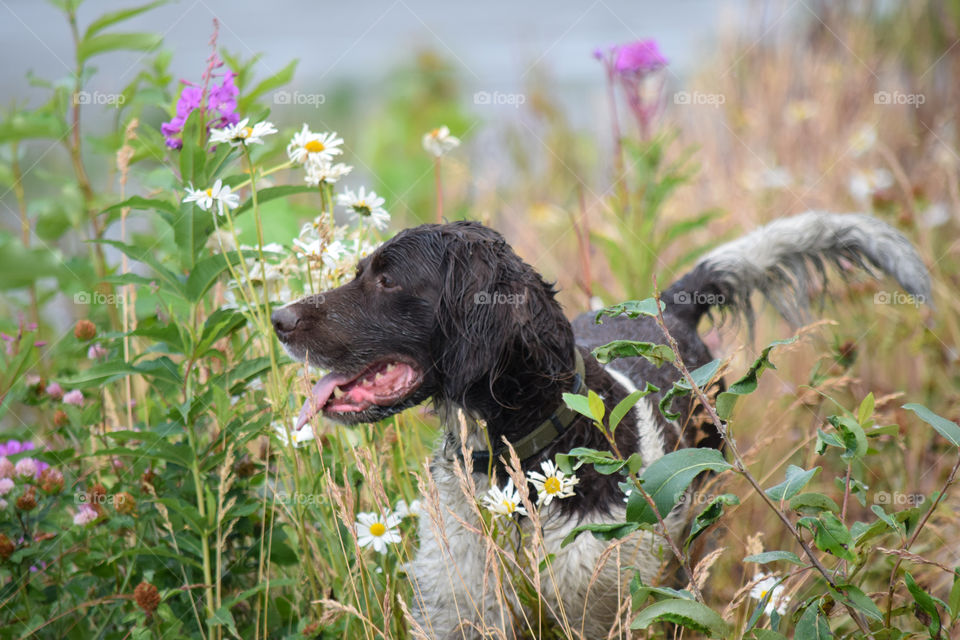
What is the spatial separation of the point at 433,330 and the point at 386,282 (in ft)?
0.68

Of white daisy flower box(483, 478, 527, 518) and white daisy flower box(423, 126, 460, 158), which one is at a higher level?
white daisy flower box(423, 126, 460, 158)

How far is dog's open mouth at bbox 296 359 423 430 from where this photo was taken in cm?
266

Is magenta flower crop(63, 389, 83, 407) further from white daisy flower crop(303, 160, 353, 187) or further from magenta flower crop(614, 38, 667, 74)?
magenta flower crop(614, 38, 667, 74)

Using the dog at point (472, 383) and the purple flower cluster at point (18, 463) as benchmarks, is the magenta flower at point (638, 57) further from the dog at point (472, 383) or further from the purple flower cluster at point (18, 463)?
the purple flower cluster at point (18, 463)

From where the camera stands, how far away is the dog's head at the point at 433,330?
2.55 metres

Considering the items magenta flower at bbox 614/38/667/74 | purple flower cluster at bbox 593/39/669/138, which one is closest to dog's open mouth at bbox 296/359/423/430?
purple flower cluster at bbox 593/39/669/138

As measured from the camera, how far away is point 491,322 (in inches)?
100

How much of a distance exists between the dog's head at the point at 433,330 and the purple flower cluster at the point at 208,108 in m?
0.60

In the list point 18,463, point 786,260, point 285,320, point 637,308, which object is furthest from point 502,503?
point 786,260

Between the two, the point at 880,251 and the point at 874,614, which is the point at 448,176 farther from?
the point at 874,614

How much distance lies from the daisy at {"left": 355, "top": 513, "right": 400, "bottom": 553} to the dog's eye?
2.20 ft

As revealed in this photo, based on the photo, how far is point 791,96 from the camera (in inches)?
270

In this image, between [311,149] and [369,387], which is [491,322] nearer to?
[369,387]

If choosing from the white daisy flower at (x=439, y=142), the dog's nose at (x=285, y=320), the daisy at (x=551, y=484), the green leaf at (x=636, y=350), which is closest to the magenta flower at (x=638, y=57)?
the white daisy flower at (x=439, y=142)
